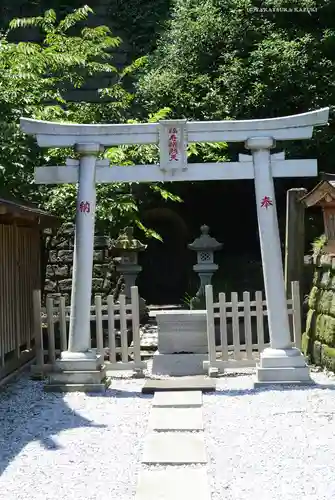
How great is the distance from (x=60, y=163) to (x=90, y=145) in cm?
395

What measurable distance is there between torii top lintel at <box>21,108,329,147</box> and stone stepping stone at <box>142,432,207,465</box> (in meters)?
4.17

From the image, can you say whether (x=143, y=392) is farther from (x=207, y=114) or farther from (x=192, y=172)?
(x=207, y=114)

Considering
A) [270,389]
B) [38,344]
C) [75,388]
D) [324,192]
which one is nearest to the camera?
[270,389]

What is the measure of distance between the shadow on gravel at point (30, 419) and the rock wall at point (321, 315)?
11.7ft

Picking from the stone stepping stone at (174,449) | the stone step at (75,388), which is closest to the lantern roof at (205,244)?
the stone step at (75,388)

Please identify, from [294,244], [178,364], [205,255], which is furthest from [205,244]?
[178,364]

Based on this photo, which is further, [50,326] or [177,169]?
[50,326]

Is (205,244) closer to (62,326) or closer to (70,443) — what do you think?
(62,326)

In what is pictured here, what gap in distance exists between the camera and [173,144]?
8.63 m

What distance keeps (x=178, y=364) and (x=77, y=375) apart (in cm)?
197

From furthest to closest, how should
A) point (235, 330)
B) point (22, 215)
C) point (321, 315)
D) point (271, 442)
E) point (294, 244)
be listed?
1. point (294, 244)
2. point (321, 315)
3. point (235, 330)
4. point (22, 215)
5. point (271, 442)

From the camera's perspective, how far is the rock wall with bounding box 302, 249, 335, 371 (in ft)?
28.7

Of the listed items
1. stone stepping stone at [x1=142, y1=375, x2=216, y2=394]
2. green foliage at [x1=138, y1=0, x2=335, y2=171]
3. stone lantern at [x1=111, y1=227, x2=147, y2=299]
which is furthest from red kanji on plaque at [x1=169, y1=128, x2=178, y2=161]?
green foliage at [x1=138, y1=0, x2=335, y2=171]

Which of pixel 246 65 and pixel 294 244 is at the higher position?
pixel 246 65
